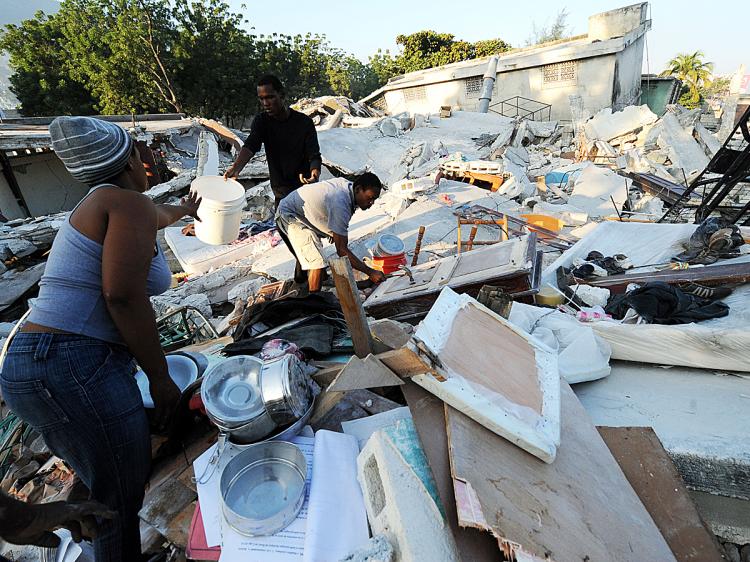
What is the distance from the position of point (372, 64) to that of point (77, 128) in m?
35.1

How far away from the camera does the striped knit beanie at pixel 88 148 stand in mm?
1298

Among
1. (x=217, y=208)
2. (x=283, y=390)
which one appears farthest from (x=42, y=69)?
(x=283, y=390)

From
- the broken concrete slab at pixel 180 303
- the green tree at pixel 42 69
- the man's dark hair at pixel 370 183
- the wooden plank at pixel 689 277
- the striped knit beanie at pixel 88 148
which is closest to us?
the striped knit beanie at pixel 88 148

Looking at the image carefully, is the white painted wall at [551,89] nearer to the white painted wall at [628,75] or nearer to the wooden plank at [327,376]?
the white painted wall at [628,75]

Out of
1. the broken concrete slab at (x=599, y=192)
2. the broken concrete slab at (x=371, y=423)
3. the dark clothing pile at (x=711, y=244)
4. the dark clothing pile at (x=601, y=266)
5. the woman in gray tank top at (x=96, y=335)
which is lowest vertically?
the broken concrete slab at (x=599, y=192)

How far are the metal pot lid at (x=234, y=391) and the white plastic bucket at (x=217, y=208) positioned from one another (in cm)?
143

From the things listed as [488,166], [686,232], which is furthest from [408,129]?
[686,232]

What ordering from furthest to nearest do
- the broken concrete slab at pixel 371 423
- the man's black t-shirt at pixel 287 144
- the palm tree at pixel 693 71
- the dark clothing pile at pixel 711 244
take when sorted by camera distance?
the palm tree at pixel 693 71 → the man's black t-shirt at pixel 287 144 → the dark clothing pile at pixel 711 244 → the broken concrete slab at pixel 371 423

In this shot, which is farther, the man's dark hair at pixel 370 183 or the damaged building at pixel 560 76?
the damaged building at pixel 560 76

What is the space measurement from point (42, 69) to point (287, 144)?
21.5 m

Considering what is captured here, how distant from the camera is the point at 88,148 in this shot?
4.30ft

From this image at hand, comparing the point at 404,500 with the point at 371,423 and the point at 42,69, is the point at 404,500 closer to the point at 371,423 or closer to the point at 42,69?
the point at 371,423

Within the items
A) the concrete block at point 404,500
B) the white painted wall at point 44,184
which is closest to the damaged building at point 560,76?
the white painted wall at point 44,184

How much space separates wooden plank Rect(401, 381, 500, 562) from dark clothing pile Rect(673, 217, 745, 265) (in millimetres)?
3232
